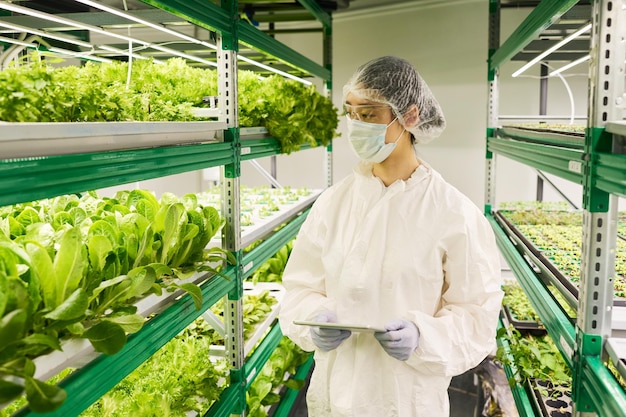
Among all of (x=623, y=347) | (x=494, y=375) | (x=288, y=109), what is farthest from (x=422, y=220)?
(x=494, y=375)

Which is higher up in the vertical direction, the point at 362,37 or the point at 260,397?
the point at 362,37

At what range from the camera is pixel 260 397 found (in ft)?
10.8

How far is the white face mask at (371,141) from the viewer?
2184 mm

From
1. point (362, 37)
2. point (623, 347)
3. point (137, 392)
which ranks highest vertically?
point (362, 37)

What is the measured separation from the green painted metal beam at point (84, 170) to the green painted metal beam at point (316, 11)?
8.39 ft

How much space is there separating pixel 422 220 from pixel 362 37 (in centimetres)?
524

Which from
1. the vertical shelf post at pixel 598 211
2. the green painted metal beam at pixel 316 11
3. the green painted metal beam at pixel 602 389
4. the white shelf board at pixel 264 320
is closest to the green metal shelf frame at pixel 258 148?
the white shelf board at pixel 264 320

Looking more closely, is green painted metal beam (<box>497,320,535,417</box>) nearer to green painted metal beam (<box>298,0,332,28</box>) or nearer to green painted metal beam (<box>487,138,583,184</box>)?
green painted metal beam (<box>487,138,583,184</box>)

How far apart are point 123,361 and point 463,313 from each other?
1.20 metres

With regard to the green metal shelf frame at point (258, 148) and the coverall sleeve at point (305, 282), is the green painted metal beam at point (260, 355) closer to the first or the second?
the coverall sleeve at point (305, 282)

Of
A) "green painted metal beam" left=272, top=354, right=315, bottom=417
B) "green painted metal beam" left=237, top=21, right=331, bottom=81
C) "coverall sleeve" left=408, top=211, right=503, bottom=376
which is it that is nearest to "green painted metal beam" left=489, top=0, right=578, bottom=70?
"coverall sleeve" left=408, top=211, right=503, bottom=376

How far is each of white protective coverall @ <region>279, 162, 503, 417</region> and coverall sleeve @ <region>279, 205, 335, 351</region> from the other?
0.03 ft

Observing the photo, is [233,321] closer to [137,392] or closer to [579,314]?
[137,392]

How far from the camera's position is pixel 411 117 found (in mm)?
2256
